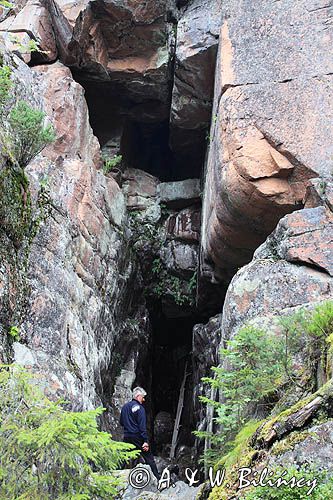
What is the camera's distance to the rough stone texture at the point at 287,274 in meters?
7.54

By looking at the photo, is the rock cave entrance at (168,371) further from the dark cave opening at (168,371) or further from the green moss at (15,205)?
the green moss at (15,205)

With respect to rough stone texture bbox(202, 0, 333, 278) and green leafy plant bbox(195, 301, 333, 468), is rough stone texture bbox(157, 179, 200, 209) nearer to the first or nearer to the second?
rough stone texture bbox(202, 0, 333, 278)

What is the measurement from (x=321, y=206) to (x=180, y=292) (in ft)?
20.4

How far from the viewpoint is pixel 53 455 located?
3.99m

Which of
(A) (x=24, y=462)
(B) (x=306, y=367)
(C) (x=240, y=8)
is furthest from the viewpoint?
(C) (x=240, y=8)

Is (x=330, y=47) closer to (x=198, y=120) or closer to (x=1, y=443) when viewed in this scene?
(x=198, y=120)

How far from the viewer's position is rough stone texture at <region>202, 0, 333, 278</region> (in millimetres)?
9133

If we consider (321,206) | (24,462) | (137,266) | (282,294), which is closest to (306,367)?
(282,294)

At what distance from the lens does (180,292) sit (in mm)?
13961

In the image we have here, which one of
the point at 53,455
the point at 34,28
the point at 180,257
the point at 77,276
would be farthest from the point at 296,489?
the point at 34,28

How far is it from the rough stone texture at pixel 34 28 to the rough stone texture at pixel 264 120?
4033 mm

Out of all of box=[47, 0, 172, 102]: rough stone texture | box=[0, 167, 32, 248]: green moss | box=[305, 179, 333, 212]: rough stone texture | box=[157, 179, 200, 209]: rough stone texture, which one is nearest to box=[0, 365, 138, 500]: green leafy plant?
box=[0, 167, 32, 248]: green moss

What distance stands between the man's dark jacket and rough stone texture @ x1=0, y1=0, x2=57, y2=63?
26.4 ft

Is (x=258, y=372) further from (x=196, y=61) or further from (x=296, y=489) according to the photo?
(x=196, y=61)
